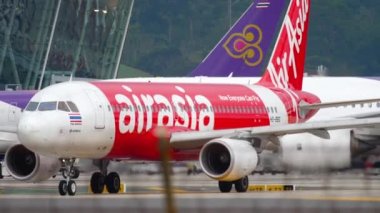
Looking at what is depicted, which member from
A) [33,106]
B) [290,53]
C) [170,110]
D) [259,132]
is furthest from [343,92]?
[33,106]

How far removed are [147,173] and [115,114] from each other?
46.5ft

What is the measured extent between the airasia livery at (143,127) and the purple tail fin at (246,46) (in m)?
14.0

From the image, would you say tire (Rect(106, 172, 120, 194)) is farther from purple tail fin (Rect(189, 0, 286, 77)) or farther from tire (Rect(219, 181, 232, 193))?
purple tail fin (Rect(189, 0, 286, 77))

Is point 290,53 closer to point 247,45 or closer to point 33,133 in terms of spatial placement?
point 33,133

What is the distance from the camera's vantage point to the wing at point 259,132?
1242 inches

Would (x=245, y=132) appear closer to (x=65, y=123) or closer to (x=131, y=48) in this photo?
(x=65, y=123)

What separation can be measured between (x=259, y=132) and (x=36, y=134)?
488 cm

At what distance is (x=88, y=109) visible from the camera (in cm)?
3092

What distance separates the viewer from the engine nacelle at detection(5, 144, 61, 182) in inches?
1265

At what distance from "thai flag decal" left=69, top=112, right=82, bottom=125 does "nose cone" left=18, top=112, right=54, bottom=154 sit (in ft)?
1.74

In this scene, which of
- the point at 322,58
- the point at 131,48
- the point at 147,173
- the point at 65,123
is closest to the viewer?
the point at 147,173

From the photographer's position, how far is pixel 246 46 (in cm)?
5053

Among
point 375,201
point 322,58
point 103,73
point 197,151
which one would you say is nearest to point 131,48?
point 322,58

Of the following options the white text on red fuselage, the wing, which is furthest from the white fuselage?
the wing
